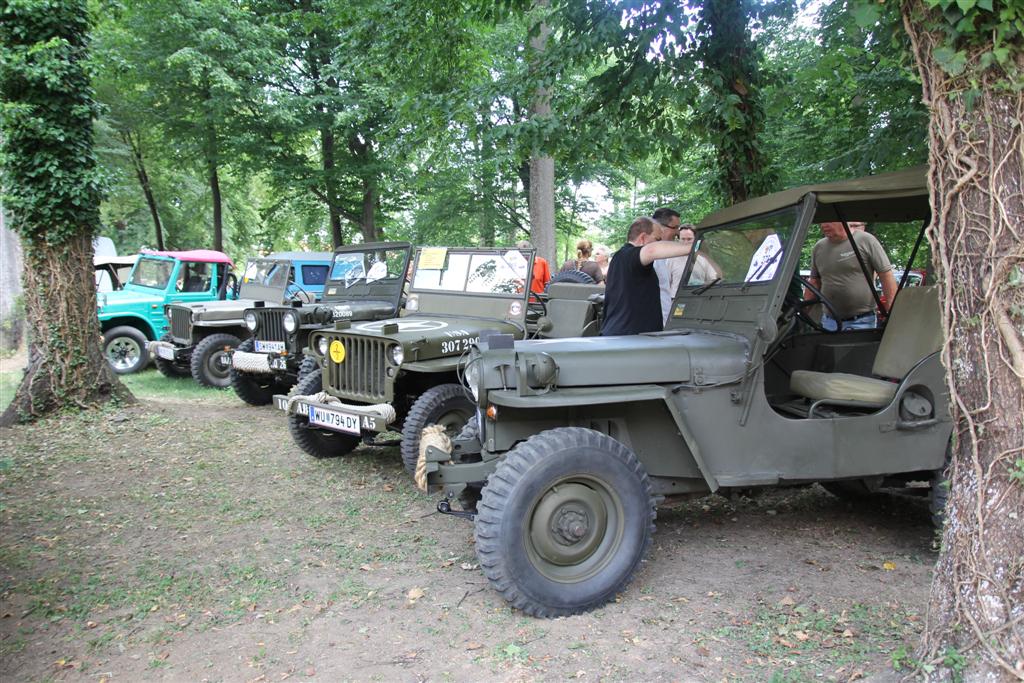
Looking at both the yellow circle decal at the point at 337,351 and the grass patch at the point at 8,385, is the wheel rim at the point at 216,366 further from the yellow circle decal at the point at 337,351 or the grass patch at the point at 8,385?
the yellow circle decal at the point at 337,351

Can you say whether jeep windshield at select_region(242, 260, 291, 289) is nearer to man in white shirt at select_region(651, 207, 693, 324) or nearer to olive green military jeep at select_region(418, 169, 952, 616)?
man in white shirt at select_region(651, 207, 693, 324)

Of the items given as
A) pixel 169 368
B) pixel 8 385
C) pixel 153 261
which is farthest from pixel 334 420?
pixel 153 261

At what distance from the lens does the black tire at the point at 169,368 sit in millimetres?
11312

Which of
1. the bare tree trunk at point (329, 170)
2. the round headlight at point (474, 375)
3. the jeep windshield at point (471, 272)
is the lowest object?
the round headlight at point (474, 375)

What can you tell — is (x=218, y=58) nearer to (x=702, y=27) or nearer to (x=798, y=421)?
(x=702, y=27)

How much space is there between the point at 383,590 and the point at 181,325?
8.42 m

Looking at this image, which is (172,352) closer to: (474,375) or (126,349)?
(126,349)

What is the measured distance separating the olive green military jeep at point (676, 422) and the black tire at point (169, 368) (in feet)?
28.1

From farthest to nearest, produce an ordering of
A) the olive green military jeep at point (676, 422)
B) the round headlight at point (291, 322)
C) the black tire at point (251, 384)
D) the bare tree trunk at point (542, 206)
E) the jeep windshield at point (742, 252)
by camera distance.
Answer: the bare tree trunk at point (542, 206)
the black tire at point (251, 384)
the round headlight at point (291, 322)
the jeep windshield at point (742, 252)
the olive green military jeep at point (676, 422)

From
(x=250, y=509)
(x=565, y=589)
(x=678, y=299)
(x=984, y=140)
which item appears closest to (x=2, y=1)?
(x=250, y=509)

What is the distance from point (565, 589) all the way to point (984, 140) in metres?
2.48

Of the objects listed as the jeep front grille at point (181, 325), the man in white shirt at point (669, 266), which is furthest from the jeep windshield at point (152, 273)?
the man in white shirt at point (669, 266)

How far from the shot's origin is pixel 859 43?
6.66m

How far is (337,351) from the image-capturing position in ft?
20.3
